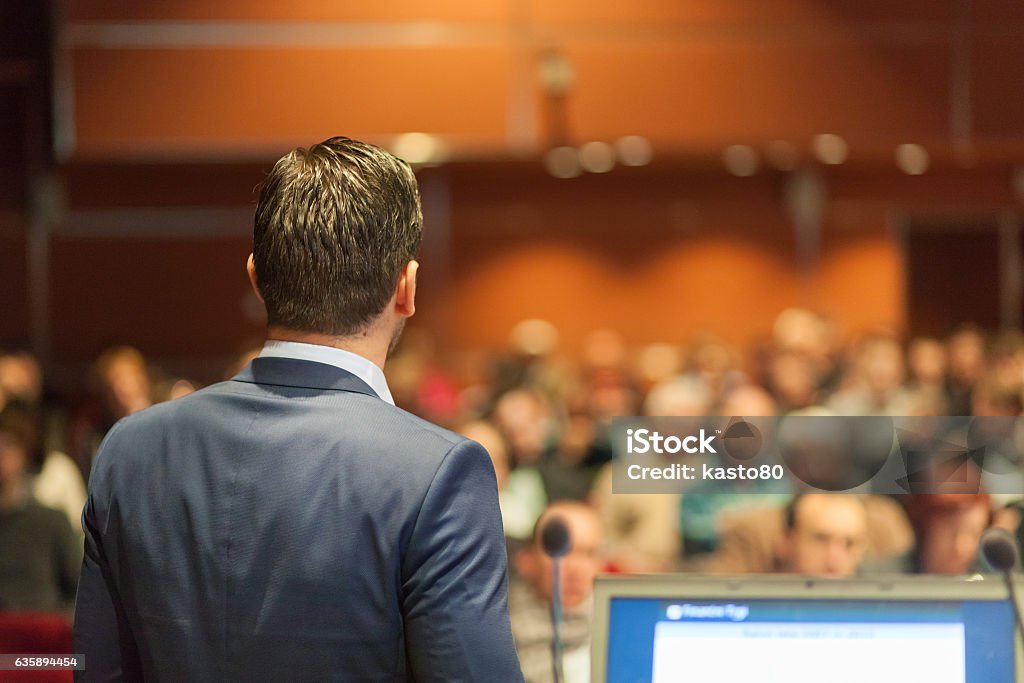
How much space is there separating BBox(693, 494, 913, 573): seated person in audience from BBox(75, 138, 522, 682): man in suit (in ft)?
2.44

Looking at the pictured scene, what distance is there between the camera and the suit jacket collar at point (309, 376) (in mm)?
1147

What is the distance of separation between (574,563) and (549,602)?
17.8 inches

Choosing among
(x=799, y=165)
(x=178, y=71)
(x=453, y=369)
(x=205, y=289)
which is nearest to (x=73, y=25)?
(x=178, y=71)

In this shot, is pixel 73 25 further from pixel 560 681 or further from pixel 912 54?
pixel 560 681

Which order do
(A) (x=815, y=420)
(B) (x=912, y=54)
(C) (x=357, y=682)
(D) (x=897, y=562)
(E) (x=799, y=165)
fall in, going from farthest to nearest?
(E) (x=799, y=165) → (B) (x=912, y=54) → (D) (x=897, y=562) → (A) (x=815, y=420) → (C) (x=357, y=682)

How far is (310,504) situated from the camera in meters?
1.09

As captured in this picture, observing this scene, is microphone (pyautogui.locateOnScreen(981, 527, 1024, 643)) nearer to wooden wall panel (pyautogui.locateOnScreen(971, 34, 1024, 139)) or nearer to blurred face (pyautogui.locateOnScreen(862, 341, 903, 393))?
wooden wall panel (pyautogui.locateOnScreen(971, 34, 1024, 139))

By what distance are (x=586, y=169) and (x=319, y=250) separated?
6070 mm

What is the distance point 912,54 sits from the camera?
6.21 m

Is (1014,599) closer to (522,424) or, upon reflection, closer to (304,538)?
(304,538)

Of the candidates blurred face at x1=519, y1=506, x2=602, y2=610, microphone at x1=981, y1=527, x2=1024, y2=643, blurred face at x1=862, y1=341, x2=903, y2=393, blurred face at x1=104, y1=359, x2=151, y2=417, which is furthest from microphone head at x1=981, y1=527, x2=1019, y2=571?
blurred face at x1=862, y1=341, x2=903, y2=393

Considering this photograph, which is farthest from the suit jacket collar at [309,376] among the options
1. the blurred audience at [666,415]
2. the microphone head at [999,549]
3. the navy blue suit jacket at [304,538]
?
the microphone head at [999,549]

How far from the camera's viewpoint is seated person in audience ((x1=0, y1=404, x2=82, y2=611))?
A: 3.25 meters

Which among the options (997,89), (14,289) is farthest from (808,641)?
(14,289)
